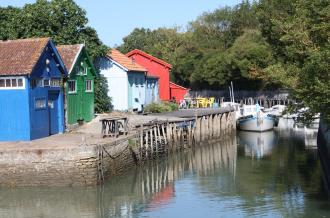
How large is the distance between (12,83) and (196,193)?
37.6 ft

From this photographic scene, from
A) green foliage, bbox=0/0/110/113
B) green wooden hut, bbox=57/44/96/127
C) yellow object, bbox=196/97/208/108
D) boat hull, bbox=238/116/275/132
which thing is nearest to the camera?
green wooden hut, bbox=57/44/96/127

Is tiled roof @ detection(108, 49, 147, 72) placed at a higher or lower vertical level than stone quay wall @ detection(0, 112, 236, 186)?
higher

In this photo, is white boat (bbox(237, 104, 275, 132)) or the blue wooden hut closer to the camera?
the blue wooden hut

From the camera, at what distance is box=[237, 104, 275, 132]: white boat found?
56.5m

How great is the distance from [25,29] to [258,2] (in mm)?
17893

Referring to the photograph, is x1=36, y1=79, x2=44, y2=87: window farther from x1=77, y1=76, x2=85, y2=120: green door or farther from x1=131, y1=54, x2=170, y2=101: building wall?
x1=131, y1=54, x2=170, y2=101: building wall

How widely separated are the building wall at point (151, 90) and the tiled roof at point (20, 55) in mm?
23280

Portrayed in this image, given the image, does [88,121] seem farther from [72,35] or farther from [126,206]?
[126,206]

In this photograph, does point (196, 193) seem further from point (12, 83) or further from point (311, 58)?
point (12, 83)

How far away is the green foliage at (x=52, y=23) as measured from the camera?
41500 mm

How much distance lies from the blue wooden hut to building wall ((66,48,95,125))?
3.31 meters

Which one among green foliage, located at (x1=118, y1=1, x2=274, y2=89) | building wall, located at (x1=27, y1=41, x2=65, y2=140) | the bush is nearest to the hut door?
the bush

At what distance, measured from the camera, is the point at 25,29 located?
41562 millimetres

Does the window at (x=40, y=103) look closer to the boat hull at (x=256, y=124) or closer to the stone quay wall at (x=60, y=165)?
the stone quay wall at (x=60, y=165)
